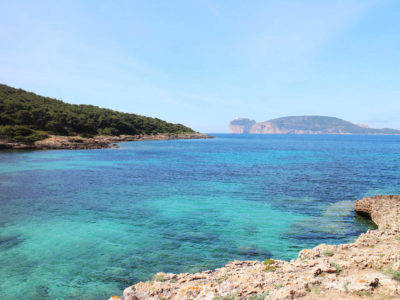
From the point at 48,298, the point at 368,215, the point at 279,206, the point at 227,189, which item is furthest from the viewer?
the point at 227,189

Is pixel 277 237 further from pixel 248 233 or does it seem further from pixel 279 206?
pixel 279 206

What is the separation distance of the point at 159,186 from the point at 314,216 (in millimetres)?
19052

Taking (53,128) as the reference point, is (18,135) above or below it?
below

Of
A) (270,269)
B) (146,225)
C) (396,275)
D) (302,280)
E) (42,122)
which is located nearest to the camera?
(396,275)

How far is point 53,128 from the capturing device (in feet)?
342

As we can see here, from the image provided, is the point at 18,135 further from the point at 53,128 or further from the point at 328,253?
the point at 328,253

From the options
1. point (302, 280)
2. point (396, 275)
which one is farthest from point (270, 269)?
point (396, 275)

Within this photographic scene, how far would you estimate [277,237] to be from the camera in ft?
56.7

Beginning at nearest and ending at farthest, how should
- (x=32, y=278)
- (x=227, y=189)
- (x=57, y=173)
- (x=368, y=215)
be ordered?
(x=32, y=278) → (x=368, y=215) → (x=227, y=189) → (x=57, y=173)

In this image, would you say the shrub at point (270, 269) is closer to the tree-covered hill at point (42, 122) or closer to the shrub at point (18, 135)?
the shrub at point (18, 135)

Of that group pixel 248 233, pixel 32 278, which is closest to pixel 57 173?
pixel 32 278

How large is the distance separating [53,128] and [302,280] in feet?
380

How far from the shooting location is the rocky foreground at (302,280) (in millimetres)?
7891

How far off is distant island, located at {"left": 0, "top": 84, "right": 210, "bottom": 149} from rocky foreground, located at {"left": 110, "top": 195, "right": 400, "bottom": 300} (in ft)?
281
